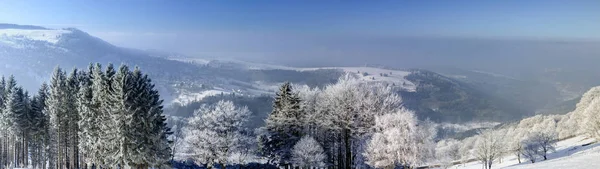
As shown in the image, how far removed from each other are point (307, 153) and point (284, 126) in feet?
15.6

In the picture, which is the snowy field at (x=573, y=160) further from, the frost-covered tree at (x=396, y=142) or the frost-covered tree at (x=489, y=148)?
the frost-covered tree at (x=396, y=142)

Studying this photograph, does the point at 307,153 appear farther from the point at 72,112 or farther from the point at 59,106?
the point at 59,106

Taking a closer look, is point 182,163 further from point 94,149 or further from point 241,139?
point 94,149

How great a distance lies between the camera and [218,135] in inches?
2020

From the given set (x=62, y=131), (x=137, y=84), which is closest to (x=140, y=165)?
(x=137, y=84)

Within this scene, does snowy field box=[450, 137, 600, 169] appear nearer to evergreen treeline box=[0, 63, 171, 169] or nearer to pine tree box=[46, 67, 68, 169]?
evergreen treeline box=[0, 63, 171, 169]

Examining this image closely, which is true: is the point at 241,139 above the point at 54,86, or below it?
below

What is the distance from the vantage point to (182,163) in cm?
7000

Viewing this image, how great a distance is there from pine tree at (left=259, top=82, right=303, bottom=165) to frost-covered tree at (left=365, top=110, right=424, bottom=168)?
975 centimetres

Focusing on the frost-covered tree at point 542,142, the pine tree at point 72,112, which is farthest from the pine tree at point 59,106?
the frost-covered tree at point 542,142

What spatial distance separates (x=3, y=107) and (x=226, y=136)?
30.9m

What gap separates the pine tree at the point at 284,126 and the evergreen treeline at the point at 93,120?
40.8 ft

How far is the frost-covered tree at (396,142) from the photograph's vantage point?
43656 millimetres

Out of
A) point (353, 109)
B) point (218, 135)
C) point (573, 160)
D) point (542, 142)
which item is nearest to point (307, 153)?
point (353, 109)
